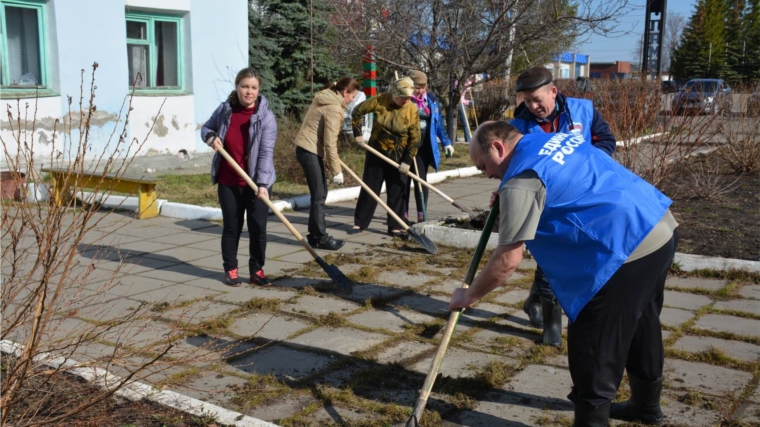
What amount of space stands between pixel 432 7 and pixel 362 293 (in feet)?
27.2

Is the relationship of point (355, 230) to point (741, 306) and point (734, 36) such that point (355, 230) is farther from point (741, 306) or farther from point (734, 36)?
point (734, 36)

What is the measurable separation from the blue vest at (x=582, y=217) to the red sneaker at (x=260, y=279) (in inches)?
130

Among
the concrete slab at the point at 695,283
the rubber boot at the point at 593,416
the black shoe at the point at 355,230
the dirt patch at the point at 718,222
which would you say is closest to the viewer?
the rubber boot at the point at 593,416

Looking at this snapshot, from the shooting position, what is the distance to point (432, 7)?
1279 cm

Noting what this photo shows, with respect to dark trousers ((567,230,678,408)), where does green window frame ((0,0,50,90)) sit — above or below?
above

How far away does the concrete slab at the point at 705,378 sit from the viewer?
3.82 metres

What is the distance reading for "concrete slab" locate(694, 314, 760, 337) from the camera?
474 cm

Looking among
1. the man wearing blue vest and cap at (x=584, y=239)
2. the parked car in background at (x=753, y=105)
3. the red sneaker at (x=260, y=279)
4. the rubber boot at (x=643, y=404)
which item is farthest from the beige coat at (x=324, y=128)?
the parked car in background at (x=753, y=105)

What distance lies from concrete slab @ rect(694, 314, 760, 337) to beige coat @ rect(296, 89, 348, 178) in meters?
3.58

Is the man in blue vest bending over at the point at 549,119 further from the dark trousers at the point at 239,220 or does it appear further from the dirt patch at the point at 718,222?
the dirt patch at the point at 718,222

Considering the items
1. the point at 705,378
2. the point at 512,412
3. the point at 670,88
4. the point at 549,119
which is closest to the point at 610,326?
the point at 512,412

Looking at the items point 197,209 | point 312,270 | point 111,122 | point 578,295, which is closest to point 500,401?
point 578,295

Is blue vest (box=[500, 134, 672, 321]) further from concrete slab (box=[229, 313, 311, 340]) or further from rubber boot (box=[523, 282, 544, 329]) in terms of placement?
concrete slab (box=[229, 313, 311, 340])

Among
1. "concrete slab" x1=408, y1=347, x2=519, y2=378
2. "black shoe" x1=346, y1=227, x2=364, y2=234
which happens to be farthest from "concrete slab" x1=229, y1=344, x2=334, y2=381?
"black shoe" x1=346, y1=227, x2=364, y2=234
